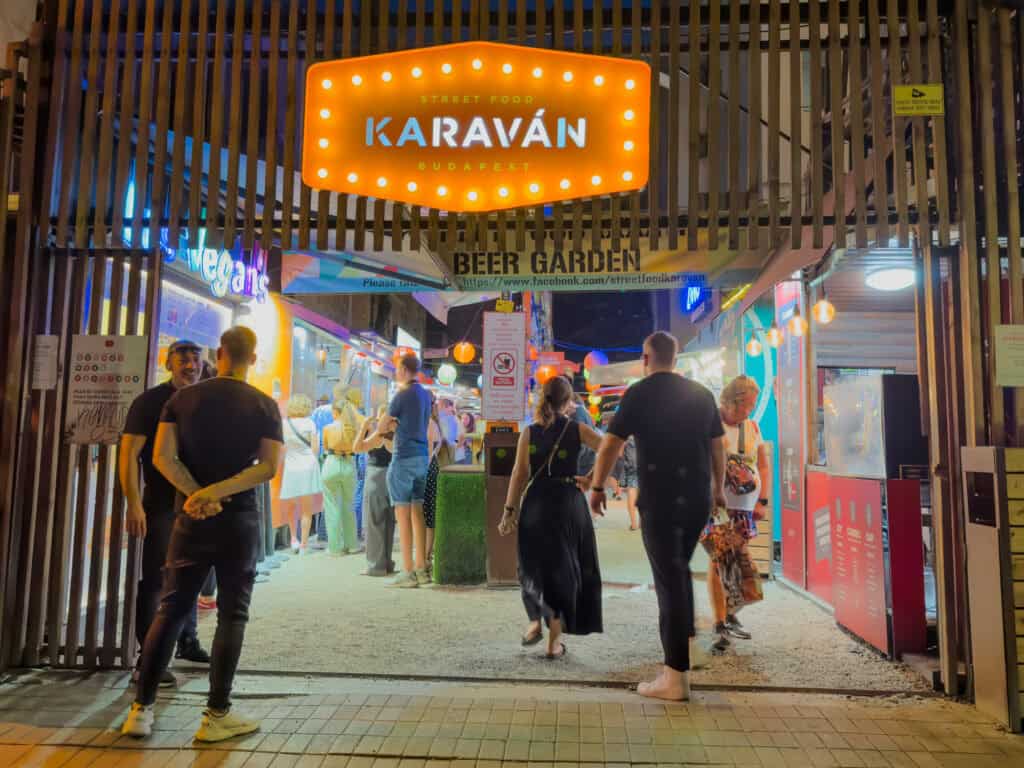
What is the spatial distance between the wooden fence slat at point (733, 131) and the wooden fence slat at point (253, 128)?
8.13 feet

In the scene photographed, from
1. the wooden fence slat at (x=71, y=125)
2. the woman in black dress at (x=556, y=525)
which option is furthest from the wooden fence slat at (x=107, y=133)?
the woman in black dress at (x=556, y=525)

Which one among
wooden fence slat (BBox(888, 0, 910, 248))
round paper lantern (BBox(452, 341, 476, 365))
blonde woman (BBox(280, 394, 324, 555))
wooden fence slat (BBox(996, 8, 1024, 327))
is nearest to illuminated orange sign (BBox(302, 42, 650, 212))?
wooden fence slat (BBox(888, 0, 910, 248))

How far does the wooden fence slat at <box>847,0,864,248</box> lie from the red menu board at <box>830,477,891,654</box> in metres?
1.71

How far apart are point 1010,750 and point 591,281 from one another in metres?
4.99

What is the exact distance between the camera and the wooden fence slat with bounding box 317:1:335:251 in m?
3.95

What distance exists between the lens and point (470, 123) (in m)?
3.89

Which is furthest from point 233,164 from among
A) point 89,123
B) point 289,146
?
point 89,123

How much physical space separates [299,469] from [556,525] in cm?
462

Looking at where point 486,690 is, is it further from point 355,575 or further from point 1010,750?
point 355,575

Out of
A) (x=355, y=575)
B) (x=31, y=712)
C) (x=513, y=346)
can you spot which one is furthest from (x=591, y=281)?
(x=31, y=712)

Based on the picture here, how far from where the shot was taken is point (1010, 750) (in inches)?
122

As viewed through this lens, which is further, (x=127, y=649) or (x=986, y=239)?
(x=127, y=649)

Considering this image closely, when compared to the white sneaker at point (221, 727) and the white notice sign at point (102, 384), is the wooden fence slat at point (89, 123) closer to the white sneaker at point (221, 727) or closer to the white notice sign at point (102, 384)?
the white notice sign at point (102, 384)

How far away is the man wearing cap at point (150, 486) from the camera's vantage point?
3736 millimetres
